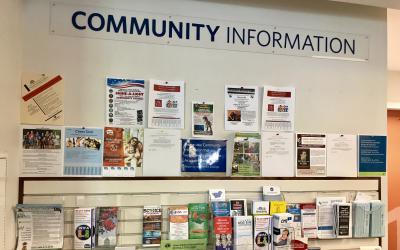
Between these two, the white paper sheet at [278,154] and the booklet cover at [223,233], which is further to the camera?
the white paper sheet at [278,154]

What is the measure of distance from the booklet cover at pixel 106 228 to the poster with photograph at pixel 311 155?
1.15 meters

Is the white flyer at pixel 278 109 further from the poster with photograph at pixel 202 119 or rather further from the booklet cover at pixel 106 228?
the booklet cover at pixel 106 228

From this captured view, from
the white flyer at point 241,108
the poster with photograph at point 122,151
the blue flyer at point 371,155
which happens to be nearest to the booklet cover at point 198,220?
the poster with photograph at point 122,151

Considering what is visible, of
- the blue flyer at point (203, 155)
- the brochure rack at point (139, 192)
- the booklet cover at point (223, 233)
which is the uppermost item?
the blue flyer at point (203, 155)

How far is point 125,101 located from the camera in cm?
211

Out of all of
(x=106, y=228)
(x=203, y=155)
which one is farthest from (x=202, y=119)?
(x=106, y=228)

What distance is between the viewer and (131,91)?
212cm

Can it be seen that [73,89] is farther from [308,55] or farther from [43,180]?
[308,55]

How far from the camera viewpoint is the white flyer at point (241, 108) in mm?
2252

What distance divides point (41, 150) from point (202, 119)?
91cm

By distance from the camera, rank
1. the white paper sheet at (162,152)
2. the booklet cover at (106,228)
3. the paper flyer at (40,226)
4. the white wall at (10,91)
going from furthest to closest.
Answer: the white paper sheet at (162,152) < the booklet cover at (106,228) < the paper flyer at (40,226) < the white wall at (10,91)

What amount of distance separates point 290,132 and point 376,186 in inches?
28.5

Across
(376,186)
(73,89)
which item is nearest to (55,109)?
(73,89)

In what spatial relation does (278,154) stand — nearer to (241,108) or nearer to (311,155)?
(311,155)
